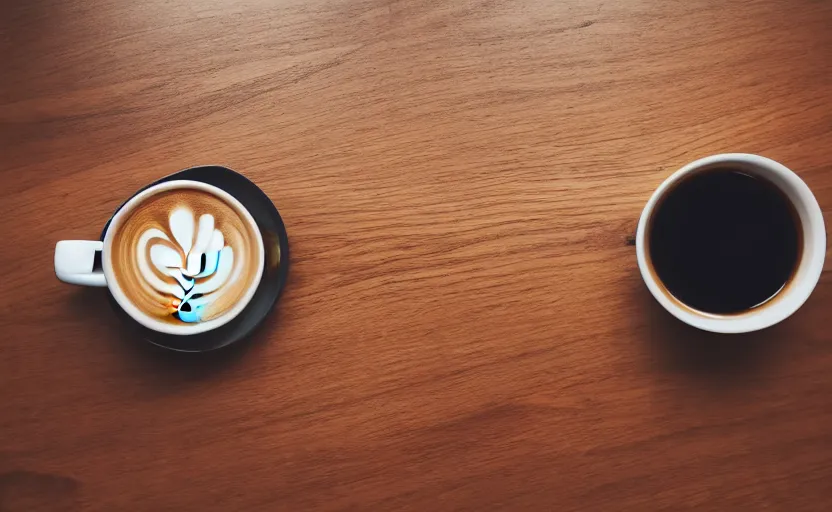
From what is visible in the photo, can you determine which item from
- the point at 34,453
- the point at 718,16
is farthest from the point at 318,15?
the point at 34,453

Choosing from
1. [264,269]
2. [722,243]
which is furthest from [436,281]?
[722,243]

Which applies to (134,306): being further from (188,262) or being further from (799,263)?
(799,263)

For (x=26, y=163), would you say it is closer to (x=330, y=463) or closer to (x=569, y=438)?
(x=330, y=463)

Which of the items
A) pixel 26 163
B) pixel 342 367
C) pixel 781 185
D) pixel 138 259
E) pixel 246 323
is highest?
pixel 26 163

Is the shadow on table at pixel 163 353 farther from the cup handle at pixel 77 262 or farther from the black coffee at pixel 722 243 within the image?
the black coffee at pixel 722 243

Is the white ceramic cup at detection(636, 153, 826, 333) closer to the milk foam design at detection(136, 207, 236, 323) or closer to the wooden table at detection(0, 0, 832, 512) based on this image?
the wooden table at detection(0, 0, 832, 512)

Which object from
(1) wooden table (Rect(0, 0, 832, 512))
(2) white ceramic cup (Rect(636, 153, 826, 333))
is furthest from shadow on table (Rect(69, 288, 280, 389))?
(2) white ceramic cup (Rect(636, 153, 826, 333))

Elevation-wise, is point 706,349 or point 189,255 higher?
point 189,255
